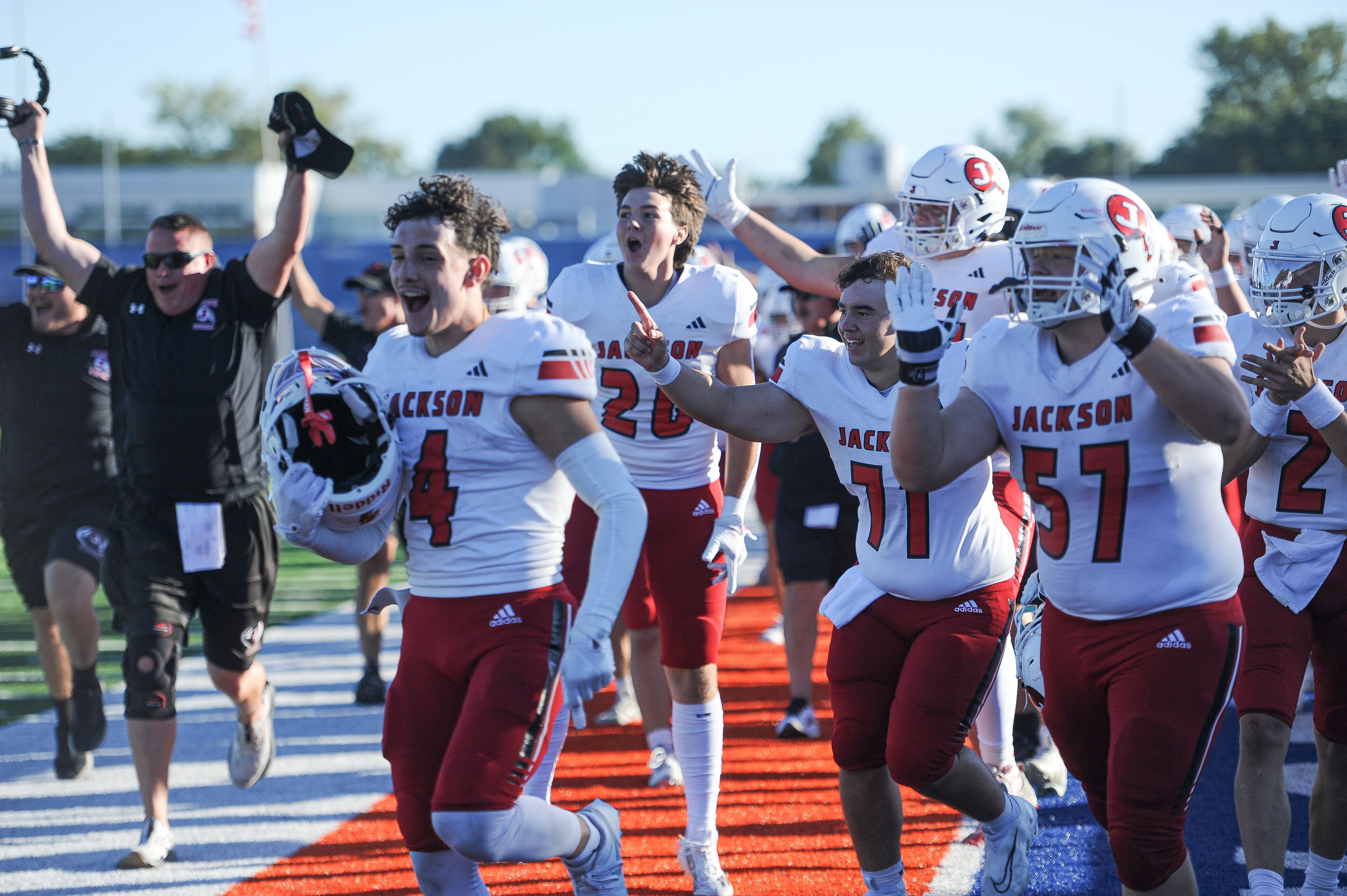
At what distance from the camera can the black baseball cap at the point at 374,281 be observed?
6.97 m

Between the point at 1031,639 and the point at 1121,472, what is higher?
the point at 1121,472

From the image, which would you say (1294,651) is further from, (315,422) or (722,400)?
(315,422)

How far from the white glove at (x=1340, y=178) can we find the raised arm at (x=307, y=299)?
409cm

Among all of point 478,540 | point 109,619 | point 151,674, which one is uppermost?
point 478,540

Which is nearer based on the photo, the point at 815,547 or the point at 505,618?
the point at 505,618

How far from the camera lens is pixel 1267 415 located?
11.6 ft

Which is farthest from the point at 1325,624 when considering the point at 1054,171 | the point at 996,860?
the point at 1054,171

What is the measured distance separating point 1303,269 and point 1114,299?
145 cm

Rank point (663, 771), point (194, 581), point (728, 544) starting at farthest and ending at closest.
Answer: point (663, 771)
point (194, 581)
point (728, 544)

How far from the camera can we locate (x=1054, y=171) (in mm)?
55625

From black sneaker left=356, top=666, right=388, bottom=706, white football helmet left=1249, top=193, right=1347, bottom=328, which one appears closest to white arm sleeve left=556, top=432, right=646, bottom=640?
white football helmet left=1249, top=193, right=1347, bottom=328

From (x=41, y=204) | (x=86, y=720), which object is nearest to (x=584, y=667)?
(x=41, y=204)

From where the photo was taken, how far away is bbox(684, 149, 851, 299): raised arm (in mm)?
4633

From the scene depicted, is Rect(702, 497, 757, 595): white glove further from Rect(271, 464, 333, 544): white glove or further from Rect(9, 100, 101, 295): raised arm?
Rect(9, 100, 101, 295): raised arm
